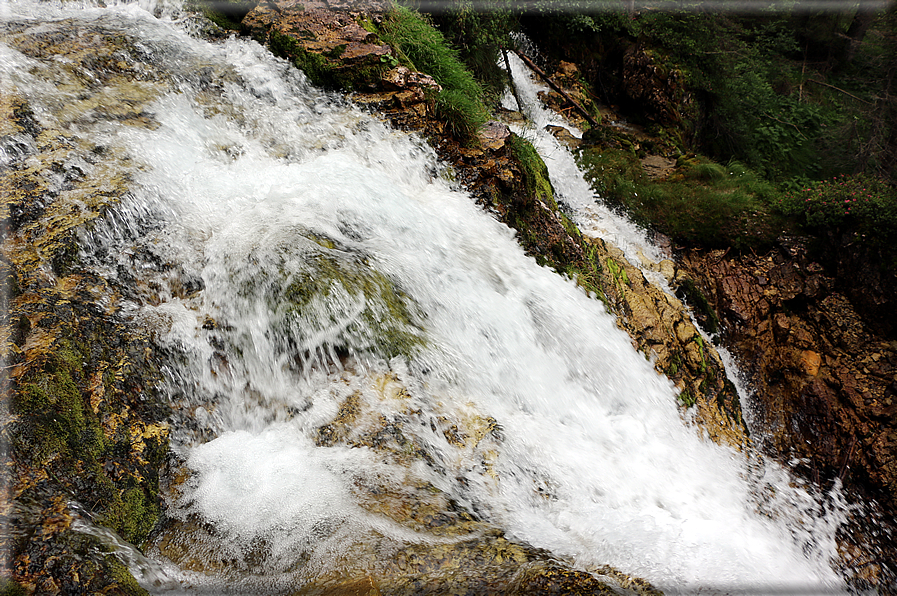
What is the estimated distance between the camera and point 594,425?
3496mm

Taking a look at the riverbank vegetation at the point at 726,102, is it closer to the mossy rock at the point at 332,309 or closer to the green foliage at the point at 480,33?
the green foliage at the point at 480,33

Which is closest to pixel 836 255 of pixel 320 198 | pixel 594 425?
pixel 594 425

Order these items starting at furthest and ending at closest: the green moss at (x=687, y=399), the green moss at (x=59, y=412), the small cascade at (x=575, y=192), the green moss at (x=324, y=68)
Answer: the small cascade at (x=575, y=192) < the green moss at (x=324, y=68) < the green moss at (x=687, y=399) < the green moss at (x=59, y=412)

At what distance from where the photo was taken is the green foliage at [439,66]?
16.3ft

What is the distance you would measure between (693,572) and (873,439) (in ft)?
16.0

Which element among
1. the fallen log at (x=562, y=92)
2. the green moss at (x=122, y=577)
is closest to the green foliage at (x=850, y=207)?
the fallen log at (x=562, y=92)

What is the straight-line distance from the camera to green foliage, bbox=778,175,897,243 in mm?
6176

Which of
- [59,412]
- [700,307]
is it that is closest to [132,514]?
[59,412]

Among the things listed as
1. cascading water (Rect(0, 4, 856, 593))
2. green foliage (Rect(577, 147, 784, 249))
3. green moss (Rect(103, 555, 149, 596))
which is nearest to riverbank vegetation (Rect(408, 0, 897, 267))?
green foliage (Rect(577, 147, 784, 249))

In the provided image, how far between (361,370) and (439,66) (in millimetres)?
4594

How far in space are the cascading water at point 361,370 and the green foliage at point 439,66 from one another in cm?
87

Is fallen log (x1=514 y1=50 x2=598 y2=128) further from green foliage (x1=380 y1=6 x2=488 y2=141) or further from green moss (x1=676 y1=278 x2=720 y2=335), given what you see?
green moss (x1=676 y1=278 x2=720 y2=335)

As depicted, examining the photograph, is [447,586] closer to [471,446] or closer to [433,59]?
[471,446]

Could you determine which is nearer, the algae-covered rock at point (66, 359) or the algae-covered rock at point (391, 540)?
the algae-covered rock at point (66, 359)
